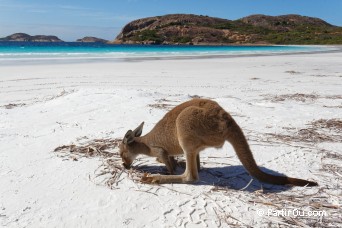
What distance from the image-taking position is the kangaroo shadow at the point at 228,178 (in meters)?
3.65

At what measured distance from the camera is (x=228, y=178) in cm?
397

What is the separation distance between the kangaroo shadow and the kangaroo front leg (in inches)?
5.6

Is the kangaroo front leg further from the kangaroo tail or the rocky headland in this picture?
the rocky headland

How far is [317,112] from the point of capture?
7109mm

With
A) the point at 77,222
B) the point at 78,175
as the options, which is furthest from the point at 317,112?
the point at 77,222

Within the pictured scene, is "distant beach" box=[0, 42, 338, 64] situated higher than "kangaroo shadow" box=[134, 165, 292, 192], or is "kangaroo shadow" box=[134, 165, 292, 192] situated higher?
"distant beach" box=[0, 42, 338, 64]

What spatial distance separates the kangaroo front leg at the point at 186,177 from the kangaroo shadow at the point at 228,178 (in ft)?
0.46

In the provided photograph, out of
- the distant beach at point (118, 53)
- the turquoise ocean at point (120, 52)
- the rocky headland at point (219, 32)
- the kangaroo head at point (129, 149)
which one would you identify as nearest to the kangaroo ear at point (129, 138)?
the kangaroo head at point (129, 149)

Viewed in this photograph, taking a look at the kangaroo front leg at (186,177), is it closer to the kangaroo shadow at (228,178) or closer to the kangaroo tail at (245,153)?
the kangaroo shadow at (228,178)

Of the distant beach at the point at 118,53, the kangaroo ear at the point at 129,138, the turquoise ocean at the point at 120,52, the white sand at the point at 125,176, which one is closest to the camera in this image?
the white sand at the point at 125,176

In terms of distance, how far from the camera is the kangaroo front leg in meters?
3.71

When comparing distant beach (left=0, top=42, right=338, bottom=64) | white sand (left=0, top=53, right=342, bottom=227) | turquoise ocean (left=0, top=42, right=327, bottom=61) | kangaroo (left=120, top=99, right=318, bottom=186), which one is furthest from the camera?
turquoise ocean (left=0, top=42, right=327, bottom=61)

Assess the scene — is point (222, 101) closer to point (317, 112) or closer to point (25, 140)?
point (317, 112)

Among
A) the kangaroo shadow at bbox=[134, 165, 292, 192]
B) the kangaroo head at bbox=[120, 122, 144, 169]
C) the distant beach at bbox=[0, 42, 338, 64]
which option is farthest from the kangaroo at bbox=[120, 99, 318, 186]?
the distant beach at bbox=[0, 42, 338, 64]
